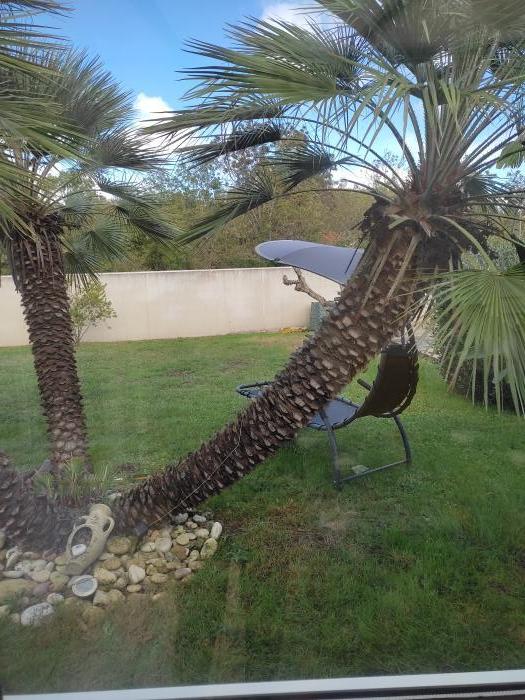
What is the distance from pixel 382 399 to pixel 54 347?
6.16 feet

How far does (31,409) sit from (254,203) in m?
1.74

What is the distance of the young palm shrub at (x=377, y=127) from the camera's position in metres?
1.96

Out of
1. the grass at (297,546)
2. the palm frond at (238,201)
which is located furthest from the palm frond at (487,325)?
the palm frond at (238,201)

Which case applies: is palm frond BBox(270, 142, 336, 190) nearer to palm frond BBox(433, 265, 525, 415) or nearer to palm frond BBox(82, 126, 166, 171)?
palm frond BBox(82, 126, 166, 171)

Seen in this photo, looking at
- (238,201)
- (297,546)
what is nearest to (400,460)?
(297,546)

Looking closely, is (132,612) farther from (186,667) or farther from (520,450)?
(520,450)

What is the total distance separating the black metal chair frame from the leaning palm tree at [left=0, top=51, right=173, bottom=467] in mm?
999

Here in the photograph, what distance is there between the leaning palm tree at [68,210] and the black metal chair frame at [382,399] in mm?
999

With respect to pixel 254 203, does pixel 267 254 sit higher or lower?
lower

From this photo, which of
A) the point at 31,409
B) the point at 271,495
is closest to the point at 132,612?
the point at 271,495

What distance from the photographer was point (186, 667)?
6.59 feet

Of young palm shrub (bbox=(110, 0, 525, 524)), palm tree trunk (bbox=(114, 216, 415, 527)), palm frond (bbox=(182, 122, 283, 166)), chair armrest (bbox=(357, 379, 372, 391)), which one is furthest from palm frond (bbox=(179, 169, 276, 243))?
chair armrest (bbox=(357, 379, 372, 391))

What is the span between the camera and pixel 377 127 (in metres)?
1.95

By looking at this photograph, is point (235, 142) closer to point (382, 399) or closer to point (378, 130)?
point (378, 130)
